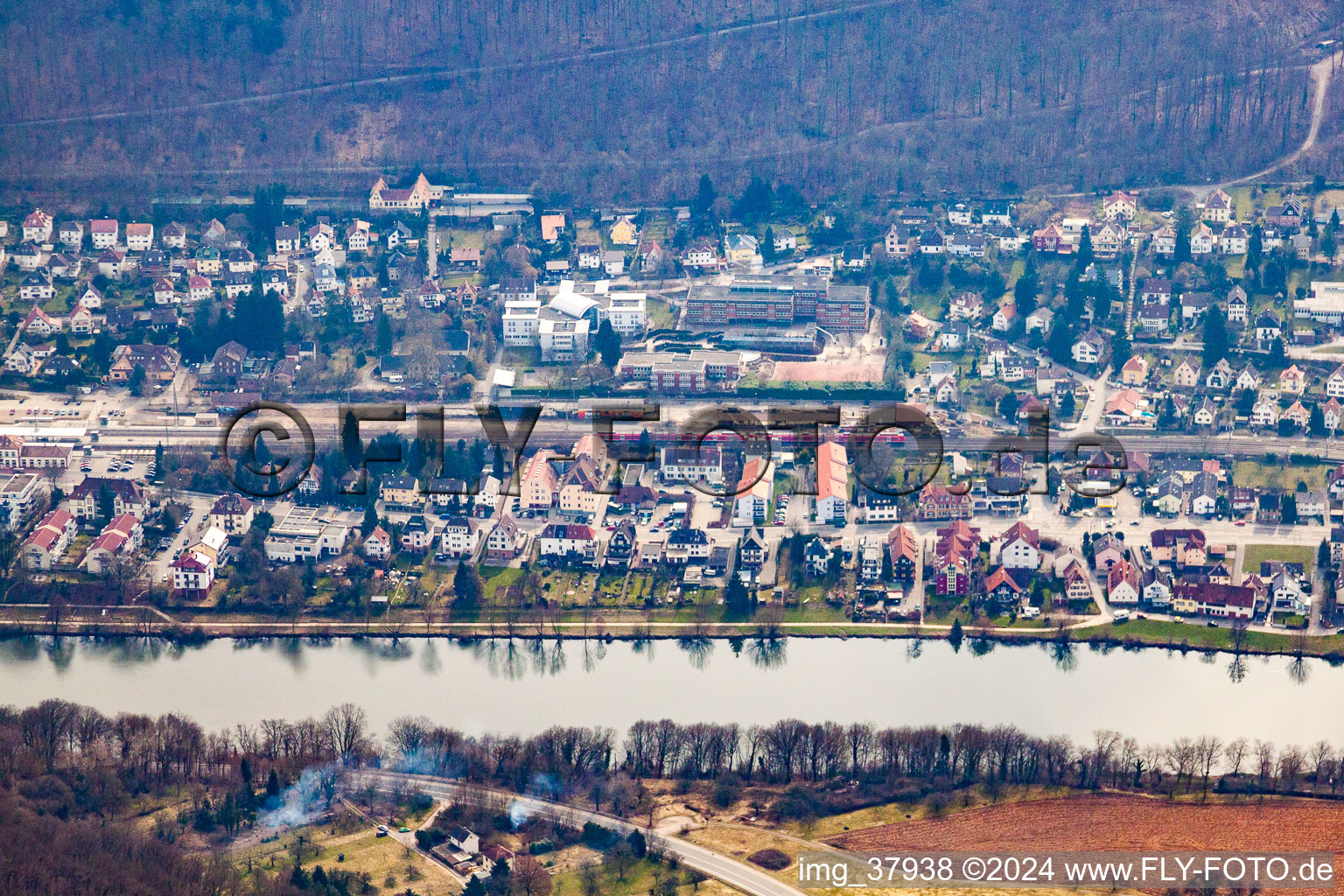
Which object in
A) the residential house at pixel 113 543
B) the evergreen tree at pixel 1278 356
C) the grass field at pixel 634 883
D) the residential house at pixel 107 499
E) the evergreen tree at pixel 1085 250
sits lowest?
the grass field at pixel 634 883

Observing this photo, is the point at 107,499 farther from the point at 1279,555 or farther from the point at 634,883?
the point at 1279,555

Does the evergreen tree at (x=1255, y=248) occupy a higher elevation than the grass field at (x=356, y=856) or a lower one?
higher

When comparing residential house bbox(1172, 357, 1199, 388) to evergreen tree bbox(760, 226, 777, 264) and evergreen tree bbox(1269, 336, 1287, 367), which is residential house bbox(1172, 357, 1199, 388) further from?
evergreen tree bbox(760, 226, 777, 264)

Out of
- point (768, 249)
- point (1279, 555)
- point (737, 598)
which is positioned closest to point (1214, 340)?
point (1279, 555)

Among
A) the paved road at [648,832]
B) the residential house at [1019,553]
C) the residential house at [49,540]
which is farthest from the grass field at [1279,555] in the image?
the residential house at [49,540]

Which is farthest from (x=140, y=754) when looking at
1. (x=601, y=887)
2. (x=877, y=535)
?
(x=877, y=535)

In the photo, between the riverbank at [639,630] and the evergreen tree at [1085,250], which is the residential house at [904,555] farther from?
the evergreen tree at [1085,250]

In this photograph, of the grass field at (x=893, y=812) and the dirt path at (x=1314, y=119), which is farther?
the dirt path at (x=1314, y=119)
